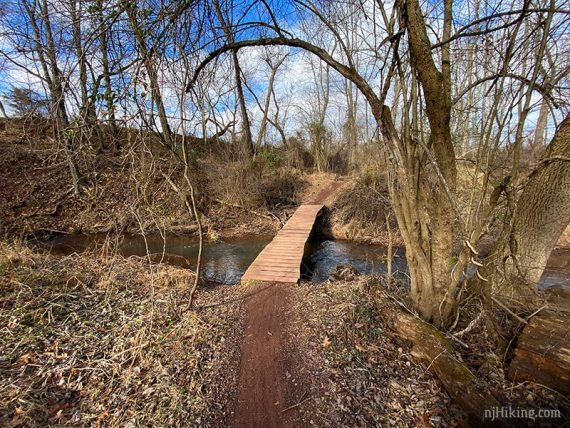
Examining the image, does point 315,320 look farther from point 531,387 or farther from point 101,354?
point 101,354

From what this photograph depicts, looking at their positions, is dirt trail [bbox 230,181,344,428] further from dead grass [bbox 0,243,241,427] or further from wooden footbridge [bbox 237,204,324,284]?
wooden footbridge [bbox 237,204,324,284]

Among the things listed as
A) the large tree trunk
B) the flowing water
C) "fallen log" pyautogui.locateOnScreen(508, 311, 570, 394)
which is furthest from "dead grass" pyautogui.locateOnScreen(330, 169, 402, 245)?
"fallen log" pyautogui.locateOnScreen(508, 311, 570, 394)

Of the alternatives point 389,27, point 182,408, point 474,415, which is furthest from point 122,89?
point 474,415

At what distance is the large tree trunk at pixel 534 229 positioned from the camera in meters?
2.79

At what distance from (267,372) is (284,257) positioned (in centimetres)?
324

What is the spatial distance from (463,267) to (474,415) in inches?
48.3

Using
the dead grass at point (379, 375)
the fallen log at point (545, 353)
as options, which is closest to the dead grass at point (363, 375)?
the dead grass at point (379, 375)

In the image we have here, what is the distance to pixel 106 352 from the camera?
2.99 m

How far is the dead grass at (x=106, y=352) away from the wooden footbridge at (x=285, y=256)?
3.41 feet

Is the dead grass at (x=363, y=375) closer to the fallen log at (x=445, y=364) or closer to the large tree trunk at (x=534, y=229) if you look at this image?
the fallen log at (x=445, y=364)

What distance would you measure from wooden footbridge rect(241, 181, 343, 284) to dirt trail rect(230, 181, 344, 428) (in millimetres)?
748

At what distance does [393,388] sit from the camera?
259 cm

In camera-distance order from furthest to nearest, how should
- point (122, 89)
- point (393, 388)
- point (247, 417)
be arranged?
point (393, 388), point (247, 417), point (122, 89)

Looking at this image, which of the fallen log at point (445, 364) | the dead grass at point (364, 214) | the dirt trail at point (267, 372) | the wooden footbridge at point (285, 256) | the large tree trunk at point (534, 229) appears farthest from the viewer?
the dead grass at point (364, 214)
